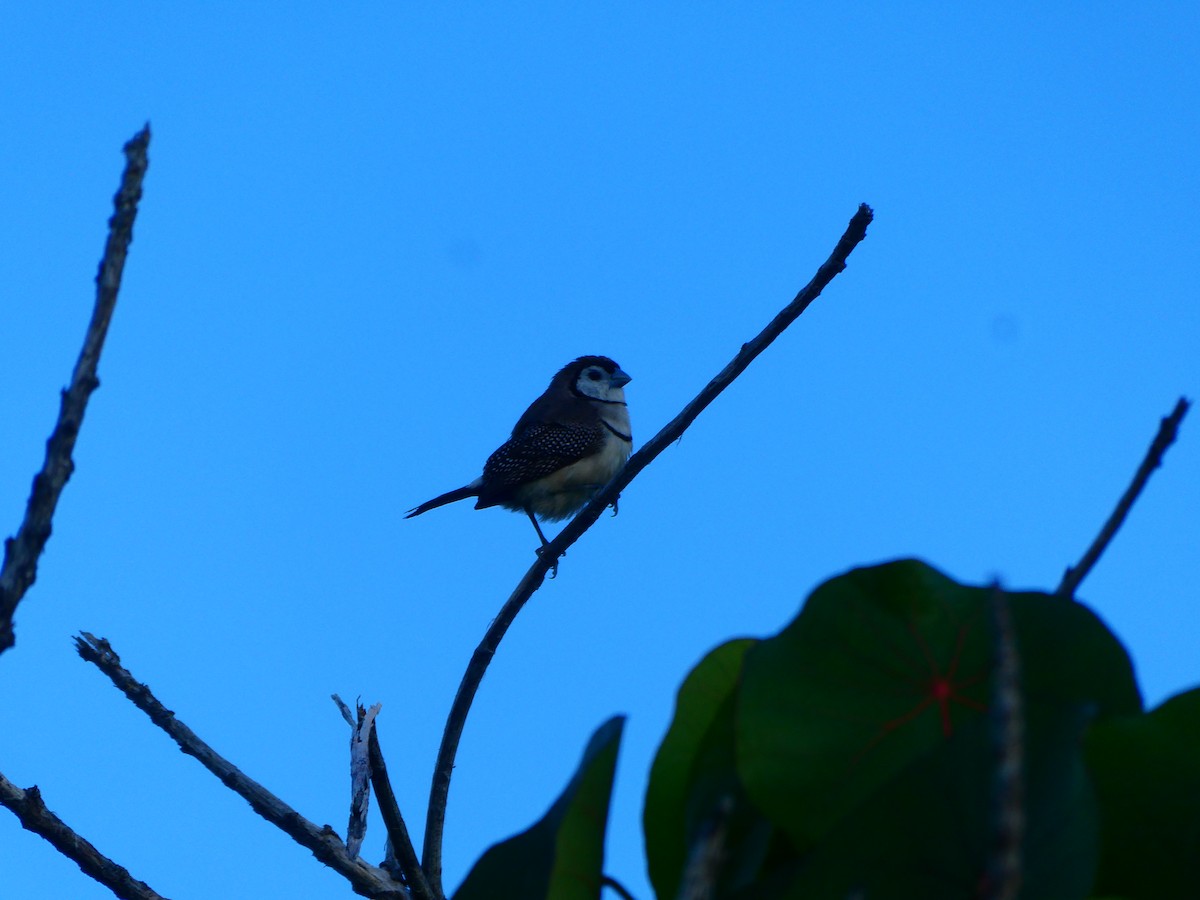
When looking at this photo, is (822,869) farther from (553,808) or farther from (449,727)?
(449,727)

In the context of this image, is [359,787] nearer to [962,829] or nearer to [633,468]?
[633,468]

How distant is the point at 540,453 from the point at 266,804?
7297mm

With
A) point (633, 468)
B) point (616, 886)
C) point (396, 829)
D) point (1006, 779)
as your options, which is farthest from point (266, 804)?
point (1006, 779)

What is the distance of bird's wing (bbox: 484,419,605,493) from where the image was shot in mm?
9680

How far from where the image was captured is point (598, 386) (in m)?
11.2

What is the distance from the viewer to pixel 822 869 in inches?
31.8

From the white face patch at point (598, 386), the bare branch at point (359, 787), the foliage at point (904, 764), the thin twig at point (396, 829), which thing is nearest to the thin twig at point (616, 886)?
the foliage at point (904, 764)

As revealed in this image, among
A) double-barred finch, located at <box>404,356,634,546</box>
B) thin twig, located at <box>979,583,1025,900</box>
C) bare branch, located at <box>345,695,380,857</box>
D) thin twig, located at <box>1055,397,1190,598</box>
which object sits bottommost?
thin twig, located at <box>979,583,1025,900</box>

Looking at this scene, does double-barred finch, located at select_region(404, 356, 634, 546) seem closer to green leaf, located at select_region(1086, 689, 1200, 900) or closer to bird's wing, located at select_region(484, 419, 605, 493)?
bird's wing, located at select_region(484, 419, 605, 493)

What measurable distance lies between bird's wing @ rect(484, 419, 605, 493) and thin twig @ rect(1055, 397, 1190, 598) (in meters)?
8.66

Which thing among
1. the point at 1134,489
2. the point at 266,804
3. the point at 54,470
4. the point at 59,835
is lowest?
the point at 1134,489

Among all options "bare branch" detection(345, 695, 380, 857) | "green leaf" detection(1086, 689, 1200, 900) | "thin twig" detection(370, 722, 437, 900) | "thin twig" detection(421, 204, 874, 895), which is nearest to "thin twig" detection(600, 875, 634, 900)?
"green leaf" detection(1086, 689, 1200, 900)

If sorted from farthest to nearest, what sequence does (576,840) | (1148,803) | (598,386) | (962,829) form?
(598,386) → (576,840) → (1148,803) → (962,829)

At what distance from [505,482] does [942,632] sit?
8772 millimetres
